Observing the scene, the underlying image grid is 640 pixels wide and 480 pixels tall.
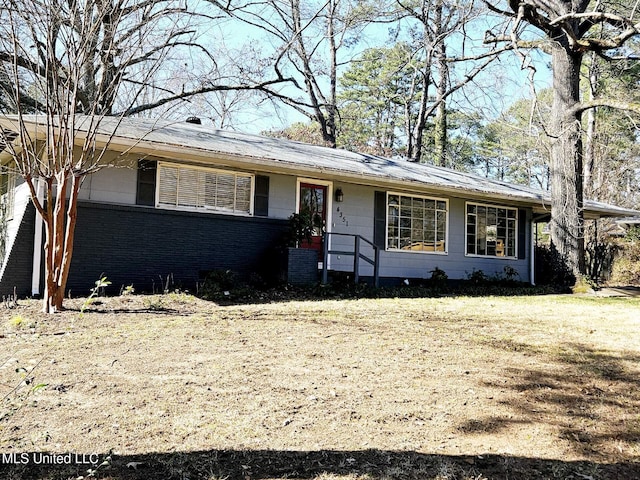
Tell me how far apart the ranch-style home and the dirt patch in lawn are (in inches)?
112

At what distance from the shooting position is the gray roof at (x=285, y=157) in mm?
9008

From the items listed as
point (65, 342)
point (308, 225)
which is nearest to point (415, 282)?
point (308, 225)

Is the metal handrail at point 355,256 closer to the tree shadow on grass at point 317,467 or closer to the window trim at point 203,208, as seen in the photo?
the window trim at point 203,208

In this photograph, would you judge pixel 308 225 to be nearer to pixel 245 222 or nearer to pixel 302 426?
pixel 245 222

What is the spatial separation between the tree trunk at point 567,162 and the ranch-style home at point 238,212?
120cm

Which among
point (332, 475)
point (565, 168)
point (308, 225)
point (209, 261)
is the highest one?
point (565, 168)

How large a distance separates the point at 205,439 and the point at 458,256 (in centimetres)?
1105

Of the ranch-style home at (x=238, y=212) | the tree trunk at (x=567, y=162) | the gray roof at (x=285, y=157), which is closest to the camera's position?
the ranch-style home at (x=238, y=212)

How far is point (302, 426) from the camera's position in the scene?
3281mm

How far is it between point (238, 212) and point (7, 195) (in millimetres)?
4799

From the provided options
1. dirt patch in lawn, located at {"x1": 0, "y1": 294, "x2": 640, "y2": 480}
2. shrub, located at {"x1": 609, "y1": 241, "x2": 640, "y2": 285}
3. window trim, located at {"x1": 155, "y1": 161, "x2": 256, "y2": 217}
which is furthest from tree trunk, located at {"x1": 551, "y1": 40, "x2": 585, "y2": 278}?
window trim, located at {"x1": 155, "y1": 161, "x2": 256, "y2": 217}

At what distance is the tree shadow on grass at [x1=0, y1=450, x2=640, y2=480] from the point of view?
2.72 metres

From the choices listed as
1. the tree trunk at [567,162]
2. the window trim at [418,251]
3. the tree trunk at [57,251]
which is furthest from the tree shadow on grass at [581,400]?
the tree trunk at [567,162]

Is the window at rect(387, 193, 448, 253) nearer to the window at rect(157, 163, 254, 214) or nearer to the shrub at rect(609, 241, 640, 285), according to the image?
the window at rect(157, 163, 254, 214)
